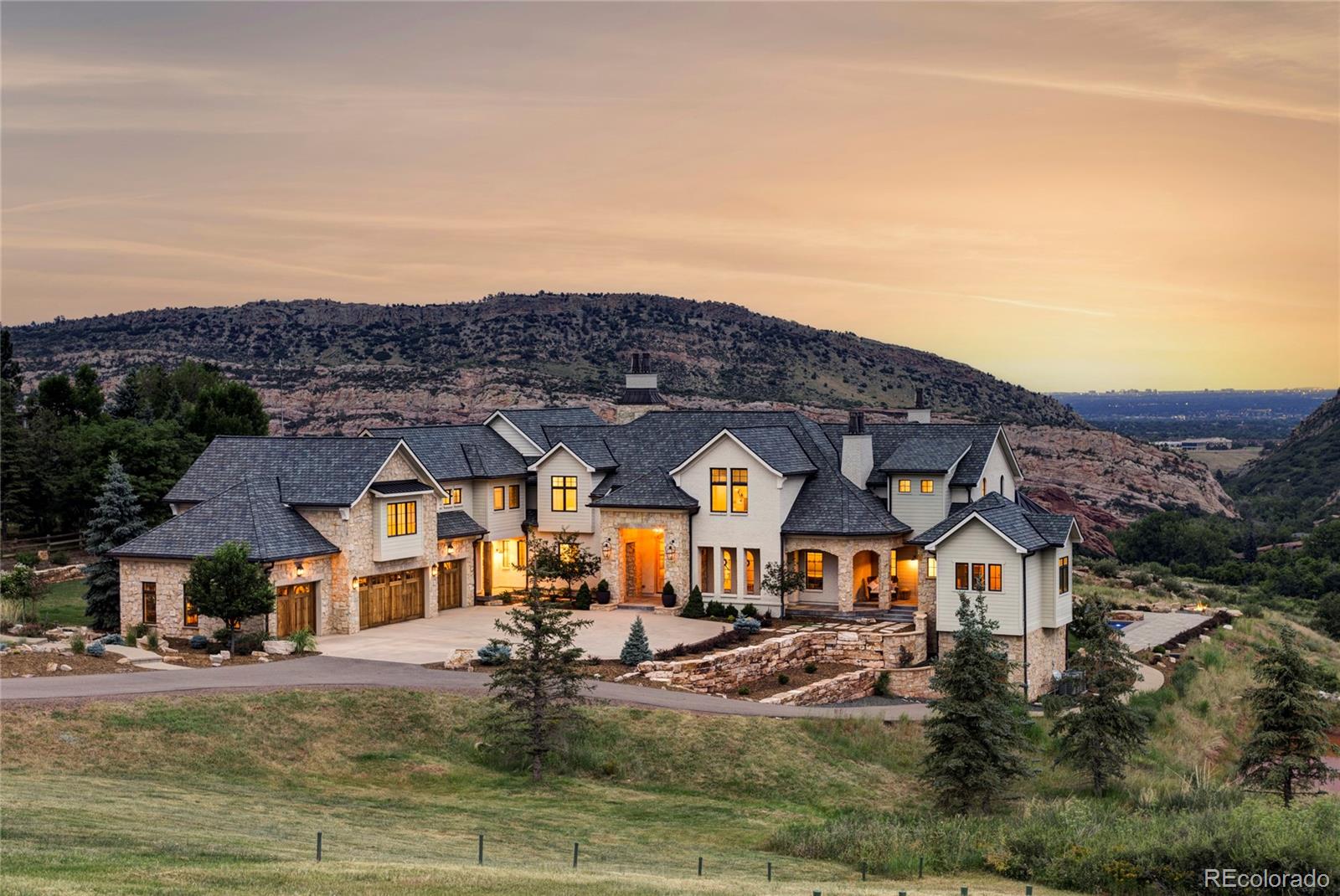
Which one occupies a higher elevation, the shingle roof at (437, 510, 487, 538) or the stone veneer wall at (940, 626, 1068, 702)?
the shingle roof at (437, 510, 487, 538)

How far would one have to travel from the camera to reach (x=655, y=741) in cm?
3141

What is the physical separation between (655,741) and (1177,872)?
13.0 m

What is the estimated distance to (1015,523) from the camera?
137ft

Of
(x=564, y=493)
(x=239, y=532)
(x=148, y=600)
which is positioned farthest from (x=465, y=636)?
(x=564, y=493)

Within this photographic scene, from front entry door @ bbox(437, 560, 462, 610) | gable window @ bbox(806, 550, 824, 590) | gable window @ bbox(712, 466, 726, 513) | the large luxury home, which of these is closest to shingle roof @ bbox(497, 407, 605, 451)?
the large luxury home

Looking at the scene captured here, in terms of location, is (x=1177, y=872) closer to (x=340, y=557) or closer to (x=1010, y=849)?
(x=1010, y=849)

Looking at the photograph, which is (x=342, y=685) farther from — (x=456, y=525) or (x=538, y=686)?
(x=456, y=525)

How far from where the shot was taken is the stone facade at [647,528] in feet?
161

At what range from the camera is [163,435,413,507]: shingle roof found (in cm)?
4422

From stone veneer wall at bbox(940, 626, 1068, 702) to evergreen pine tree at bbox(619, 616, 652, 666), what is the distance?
9070 mm

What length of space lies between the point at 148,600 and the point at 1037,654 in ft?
91.3

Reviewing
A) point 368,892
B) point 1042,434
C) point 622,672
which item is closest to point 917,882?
point 368,892

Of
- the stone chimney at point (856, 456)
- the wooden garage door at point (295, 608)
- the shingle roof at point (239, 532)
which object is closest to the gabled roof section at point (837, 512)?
the stone chimney at point (856, 456)

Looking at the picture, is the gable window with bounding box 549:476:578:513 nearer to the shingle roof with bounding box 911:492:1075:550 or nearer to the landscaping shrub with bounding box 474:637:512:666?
the landscaping shrub with bounding box 474:637:512:666
